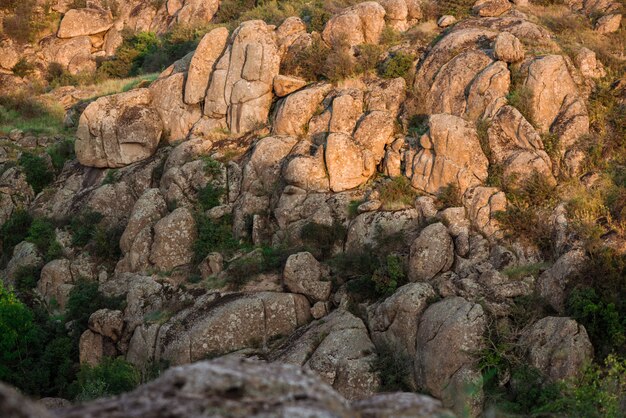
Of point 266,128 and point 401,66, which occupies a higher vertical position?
point 401,66

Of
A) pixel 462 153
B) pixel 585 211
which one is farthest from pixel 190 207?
pixel 585 211

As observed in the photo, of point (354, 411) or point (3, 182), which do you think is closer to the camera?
point (354, 411)

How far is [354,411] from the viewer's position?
19.4 feet

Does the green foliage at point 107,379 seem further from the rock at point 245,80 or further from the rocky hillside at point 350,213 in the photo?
the rock at point 245,80

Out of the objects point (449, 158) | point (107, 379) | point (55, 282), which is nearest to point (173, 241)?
point (55, 282)

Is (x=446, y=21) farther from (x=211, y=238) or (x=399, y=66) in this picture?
(x=211, y=238)

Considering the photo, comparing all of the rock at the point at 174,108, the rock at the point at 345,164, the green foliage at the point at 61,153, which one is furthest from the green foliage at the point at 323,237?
the green foliage at the point at 61,153

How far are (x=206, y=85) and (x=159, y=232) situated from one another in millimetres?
9863

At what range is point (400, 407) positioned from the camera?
605 cm

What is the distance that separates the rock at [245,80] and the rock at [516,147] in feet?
36.8

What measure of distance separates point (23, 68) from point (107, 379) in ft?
128

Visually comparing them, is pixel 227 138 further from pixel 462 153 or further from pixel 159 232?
pixel 462 153

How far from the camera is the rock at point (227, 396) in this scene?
5309 millimetres

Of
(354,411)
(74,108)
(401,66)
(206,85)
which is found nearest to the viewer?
(354,411)
